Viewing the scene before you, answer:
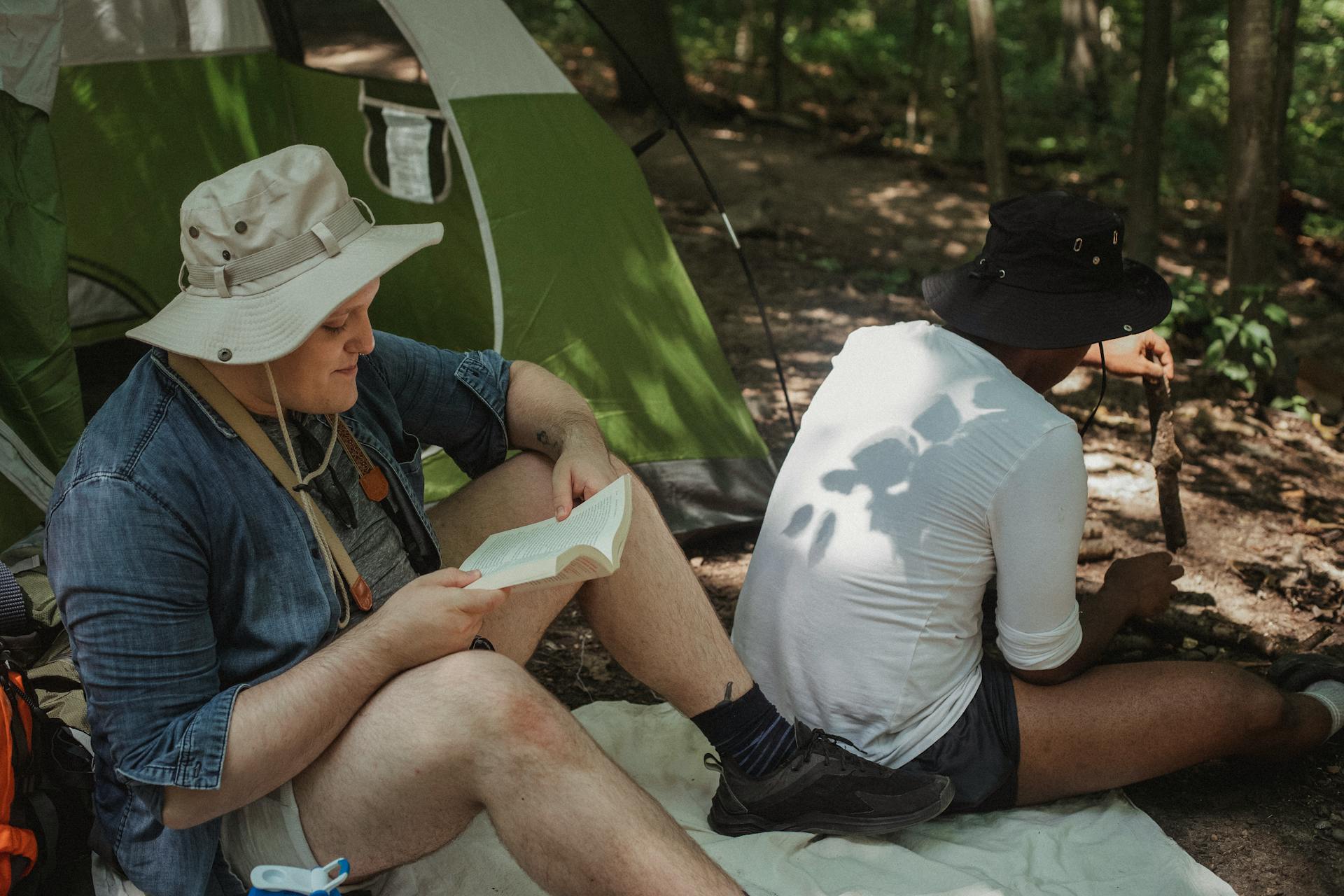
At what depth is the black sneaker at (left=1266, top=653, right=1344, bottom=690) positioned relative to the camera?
2.40 meters

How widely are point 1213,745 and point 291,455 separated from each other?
5.61 ft

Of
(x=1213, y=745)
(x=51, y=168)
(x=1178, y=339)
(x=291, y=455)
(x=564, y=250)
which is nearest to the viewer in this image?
(x=291, y=455)

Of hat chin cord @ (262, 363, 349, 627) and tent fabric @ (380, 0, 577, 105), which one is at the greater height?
tent fabric @ (380, 0, 577, 105)

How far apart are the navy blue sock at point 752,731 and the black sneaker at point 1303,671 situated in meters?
1.17

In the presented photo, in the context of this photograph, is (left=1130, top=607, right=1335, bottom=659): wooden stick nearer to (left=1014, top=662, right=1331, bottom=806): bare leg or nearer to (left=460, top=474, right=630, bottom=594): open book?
(left=1014, top=662, right=1331, bottom=806): bare leg

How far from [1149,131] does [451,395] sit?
394cm

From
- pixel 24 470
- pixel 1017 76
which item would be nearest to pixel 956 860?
pixel 24 470

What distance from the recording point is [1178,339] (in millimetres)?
4715

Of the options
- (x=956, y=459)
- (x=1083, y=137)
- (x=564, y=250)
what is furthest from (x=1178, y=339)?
(x=1083, y=137)

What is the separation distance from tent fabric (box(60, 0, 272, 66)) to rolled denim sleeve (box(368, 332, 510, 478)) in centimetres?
Result: 226

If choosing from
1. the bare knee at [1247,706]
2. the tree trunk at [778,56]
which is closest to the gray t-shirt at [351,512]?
the bare knee at [1247,706]

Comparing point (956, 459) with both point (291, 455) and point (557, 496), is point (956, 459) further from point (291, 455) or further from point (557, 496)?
point (291, 455)

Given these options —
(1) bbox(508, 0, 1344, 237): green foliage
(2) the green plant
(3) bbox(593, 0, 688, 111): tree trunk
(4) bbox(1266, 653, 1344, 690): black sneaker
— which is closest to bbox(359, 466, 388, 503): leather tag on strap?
(4) bbox(1266, 653, 1344, 690): black sneaker

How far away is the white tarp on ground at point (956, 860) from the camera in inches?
77.9
